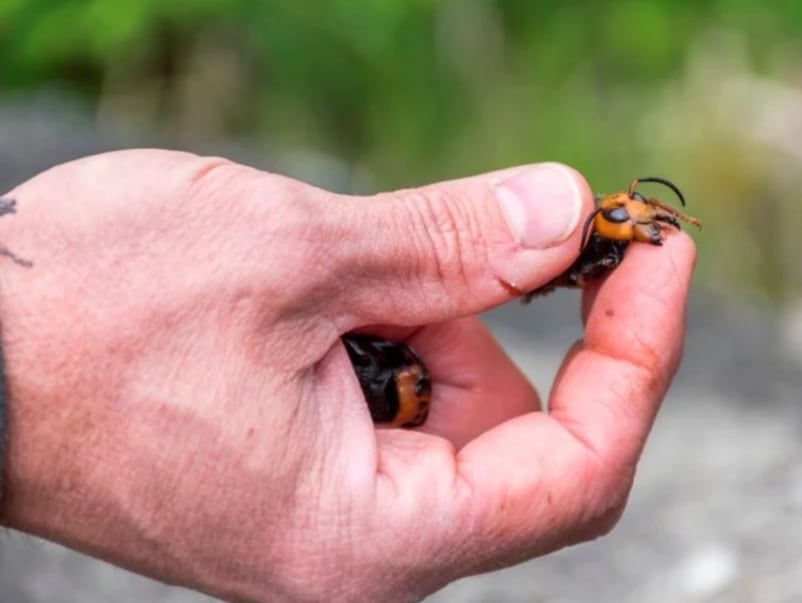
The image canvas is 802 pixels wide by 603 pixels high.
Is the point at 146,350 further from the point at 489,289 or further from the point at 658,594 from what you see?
the point at 658,594

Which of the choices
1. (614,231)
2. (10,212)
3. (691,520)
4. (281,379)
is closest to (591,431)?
(614,231)

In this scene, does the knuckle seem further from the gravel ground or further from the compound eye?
the gravel ground

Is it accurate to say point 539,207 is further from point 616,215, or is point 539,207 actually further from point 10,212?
point 10,212

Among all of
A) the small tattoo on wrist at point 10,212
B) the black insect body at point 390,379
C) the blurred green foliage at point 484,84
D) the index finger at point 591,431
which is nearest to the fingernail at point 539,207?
the index finger at point 591,431

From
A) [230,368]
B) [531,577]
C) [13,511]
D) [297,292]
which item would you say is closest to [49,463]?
[13,511]

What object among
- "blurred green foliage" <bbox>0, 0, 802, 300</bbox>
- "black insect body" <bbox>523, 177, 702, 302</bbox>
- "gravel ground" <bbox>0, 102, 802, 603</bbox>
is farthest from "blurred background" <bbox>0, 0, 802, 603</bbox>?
"black insect body" <bbox>523, 177, 702, 302</bbox>

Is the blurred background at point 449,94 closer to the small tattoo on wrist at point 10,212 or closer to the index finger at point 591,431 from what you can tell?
the index finger at point 591,431
